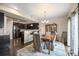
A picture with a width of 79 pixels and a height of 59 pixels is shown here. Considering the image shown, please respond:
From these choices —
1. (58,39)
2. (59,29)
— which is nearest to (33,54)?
(58,39)

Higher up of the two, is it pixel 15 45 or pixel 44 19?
pixel 44 19

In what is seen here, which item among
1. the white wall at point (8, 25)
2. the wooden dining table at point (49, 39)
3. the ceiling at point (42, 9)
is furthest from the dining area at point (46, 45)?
the white wall at point (8, 25)

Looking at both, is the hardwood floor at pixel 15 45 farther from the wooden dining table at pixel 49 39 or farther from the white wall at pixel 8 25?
the wooden dining table at pixel 49 39

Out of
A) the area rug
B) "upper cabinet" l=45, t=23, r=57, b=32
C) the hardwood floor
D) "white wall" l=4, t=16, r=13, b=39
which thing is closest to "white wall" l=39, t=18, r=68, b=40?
"upper cabinet" l=45, t=23, r=57, b=32

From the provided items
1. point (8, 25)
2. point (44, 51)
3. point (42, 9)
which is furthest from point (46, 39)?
point (8, 25)

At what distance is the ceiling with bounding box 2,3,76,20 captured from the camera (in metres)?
2.46

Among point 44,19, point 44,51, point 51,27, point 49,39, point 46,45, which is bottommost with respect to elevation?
point 44,51

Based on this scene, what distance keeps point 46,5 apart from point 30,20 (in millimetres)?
473

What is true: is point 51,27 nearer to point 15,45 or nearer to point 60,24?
point 60,24

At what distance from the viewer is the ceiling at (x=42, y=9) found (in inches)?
96.9

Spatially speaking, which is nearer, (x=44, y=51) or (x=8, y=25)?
(x=8, y=25)

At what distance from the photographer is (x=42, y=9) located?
8.18 feet

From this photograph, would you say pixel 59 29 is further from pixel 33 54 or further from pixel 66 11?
pixel 33 54

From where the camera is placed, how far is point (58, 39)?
2514mm
